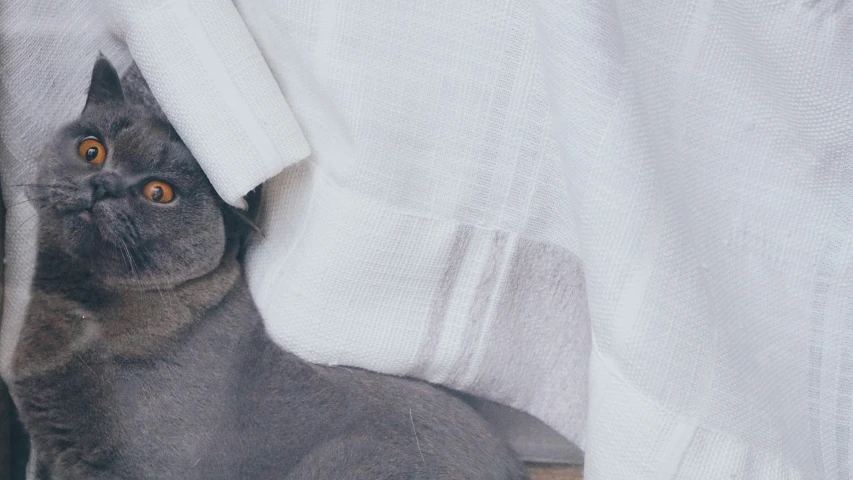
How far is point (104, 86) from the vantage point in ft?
3.20

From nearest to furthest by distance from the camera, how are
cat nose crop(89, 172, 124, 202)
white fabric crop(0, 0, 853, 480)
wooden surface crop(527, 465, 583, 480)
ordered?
white fabric crop(0, 0, 853, 480) < cat nose crop(89, 172, 124, 202) < wooden surface crop(527, 465, 583, 480)

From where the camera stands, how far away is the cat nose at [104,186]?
3.01ft

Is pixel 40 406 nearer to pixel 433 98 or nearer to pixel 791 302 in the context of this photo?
pixel 433 98

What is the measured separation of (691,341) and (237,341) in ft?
1.94

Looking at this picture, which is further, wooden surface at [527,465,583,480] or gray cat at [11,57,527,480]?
wooden surface at [527,465,583,480]

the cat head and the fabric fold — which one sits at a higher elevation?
the fabric fold

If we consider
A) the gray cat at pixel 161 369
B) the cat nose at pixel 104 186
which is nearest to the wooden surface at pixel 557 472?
the gray cat at pixel 161 369

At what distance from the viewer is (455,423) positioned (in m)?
0.98

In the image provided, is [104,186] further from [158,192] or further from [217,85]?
[217,85]

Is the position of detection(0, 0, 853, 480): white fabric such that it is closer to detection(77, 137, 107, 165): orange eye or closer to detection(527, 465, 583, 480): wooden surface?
detection(77, 137, 107, 165): orange eye

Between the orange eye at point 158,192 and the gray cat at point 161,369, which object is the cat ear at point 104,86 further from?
the orange eye at point 158,192

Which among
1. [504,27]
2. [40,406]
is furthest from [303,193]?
[40,406]

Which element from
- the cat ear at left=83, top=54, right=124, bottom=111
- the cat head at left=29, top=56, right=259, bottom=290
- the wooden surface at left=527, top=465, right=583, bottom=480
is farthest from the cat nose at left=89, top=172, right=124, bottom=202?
the wooden surface at left=527, top=465, right=583, bottom=480

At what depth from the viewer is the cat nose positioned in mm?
917
